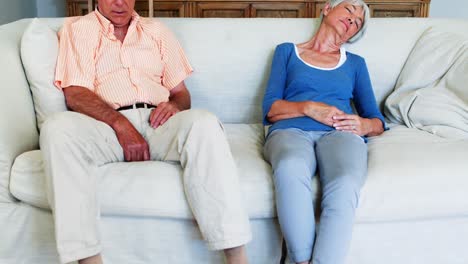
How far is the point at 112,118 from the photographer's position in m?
1.56

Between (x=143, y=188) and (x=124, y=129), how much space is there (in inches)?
8.0

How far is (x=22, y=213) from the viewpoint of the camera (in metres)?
1.53

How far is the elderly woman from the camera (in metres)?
1.39

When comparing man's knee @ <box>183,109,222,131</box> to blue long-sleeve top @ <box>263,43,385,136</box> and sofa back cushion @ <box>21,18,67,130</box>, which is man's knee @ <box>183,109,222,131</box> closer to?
blue long-sleeve top @ <box>263,43,385,136</box>

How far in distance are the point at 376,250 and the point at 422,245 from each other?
14 cm

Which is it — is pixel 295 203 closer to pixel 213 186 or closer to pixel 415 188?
pixel 213 186

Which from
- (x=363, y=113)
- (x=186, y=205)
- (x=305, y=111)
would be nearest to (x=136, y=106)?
(x=186, y=205)

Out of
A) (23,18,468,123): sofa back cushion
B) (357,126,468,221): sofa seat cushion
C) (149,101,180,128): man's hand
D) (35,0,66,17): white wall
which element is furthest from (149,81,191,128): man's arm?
(35,0,66,17): white wall

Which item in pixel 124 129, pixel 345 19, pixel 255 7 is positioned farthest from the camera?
pixel 255 7

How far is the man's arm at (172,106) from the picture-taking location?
162cm

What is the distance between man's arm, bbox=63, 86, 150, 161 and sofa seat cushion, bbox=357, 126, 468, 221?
0.66 meters

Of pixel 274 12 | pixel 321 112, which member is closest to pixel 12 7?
pixel 274 12

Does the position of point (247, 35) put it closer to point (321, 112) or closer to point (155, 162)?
point (321, 112)

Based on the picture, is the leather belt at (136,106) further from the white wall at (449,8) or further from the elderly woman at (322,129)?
the white wall at (449,8)
